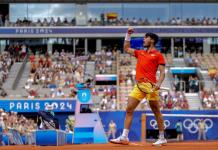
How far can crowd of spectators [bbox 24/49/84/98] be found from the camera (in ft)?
110

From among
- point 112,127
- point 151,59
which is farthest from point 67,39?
point 151,59

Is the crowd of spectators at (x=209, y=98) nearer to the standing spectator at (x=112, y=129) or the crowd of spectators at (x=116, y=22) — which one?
the standing spectator at (x=112, y=129)

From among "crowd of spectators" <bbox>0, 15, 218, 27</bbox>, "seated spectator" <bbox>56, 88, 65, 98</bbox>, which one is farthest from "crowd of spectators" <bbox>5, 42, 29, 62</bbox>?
"seated spectator" <bbox>56, 88, 65, 98</bbox>

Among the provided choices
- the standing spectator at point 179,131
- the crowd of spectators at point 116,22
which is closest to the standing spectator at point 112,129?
the standing spectator at point 179,131

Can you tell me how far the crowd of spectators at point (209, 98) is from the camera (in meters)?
31.1

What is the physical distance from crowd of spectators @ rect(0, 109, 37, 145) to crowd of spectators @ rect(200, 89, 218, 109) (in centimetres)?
1022

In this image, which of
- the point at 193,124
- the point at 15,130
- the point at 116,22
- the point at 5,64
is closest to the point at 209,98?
the point at 193,124

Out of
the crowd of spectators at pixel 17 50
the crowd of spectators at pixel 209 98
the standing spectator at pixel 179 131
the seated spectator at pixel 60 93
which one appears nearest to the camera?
the standing spectator at pixel 179 131

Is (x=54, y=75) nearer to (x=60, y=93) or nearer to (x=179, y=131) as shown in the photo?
(x=60, y=93)

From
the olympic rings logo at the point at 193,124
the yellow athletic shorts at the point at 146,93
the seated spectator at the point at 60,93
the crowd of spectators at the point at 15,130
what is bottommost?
the seated spectator at the point at 60,93

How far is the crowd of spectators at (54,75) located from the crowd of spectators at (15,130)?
7093mm

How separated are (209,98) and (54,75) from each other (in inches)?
380

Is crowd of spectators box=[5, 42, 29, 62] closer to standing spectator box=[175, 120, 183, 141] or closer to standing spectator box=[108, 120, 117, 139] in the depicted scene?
standing spectator box=[108, 120, 117, 139]

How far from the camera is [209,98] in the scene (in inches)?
1267
